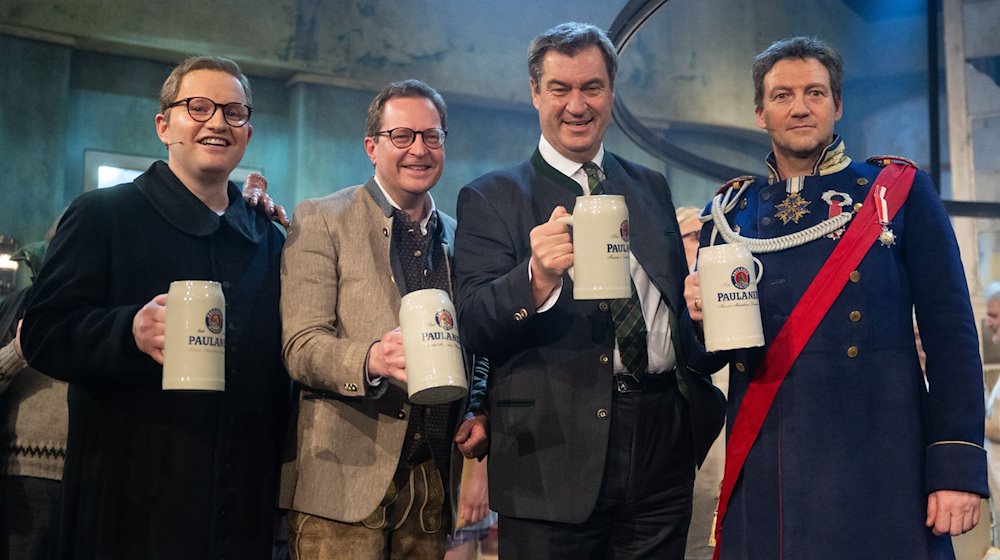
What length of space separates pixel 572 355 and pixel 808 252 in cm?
57

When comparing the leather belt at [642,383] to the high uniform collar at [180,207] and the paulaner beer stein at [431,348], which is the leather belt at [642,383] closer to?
the paulaner beer stein at [431,348]

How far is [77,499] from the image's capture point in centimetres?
220

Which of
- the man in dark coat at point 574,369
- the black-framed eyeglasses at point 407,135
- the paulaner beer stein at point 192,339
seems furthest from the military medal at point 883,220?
the paulaner beer stein at point 192,339

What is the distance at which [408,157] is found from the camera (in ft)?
8.32

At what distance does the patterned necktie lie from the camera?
221 centimetres

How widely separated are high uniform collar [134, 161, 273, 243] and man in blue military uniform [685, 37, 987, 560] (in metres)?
1.14

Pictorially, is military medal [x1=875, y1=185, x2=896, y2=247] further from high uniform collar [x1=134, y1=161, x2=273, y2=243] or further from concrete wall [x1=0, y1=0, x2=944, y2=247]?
concrete wall [x1=0, y1=0, x2=944, y2=247]

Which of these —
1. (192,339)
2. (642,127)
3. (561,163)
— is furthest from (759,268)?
(642,127)

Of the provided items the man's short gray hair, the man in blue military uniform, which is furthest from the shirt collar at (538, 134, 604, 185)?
the man in blue military uniform

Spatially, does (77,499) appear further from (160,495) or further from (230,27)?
(230,27)

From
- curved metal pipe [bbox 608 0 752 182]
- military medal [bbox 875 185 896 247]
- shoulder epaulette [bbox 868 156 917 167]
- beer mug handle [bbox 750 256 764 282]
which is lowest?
beer mug handle [bbox 750 256 764 282]

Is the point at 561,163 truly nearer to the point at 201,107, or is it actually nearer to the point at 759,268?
the point at 759,268

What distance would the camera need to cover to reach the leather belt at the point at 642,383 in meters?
2.22

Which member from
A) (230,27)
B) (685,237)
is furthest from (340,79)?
(685,237)
